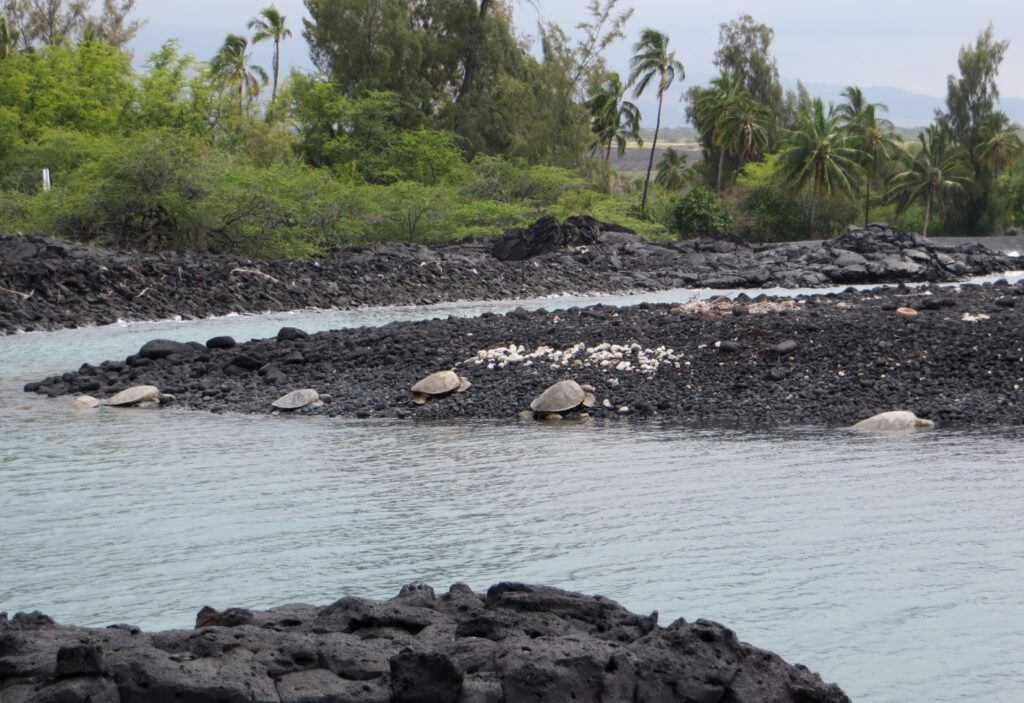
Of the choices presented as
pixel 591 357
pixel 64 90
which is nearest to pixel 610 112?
pixel 64 90

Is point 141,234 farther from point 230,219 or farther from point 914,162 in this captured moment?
point 914,162

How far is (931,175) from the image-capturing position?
205 feet

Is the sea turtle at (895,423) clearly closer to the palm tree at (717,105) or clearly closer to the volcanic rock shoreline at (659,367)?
the volcanic rock shoreline at (659,367)

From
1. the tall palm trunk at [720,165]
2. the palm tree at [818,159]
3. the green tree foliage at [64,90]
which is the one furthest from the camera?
the tall palm trunk at [720,165]

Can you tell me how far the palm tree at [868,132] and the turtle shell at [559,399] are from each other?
2153 inches

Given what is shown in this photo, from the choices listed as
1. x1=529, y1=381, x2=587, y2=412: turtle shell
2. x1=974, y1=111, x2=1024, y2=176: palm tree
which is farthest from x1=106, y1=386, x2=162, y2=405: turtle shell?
x1=974, y1=111, x2=1024, y2=176: palm tree

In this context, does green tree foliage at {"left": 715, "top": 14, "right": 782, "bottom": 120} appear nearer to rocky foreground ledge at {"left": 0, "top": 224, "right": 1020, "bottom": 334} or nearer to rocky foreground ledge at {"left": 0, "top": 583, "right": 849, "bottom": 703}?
rocky foreground ledge at {"left": 0, "top": 224, "right": 1020, "bottom": 334}

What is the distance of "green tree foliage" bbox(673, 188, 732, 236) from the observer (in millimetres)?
56125

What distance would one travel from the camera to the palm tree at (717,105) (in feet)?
219

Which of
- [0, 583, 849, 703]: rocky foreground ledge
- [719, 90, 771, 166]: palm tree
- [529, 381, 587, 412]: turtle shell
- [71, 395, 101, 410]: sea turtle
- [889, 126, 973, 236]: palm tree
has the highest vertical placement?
[719, 90, 771, 166]: palm tree

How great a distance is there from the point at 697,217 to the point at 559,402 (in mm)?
45292

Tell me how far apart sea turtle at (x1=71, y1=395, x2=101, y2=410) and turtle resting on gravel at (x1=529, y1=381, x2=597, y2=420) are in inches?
189

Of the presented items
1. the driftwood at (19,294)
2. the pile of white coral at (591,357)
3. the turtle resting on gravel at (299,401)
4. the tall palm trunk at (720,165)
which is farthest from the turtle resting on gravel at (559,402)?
the tall palm trunk at (720,165)

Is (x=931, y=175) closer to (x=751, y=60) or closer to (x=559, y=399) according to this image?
(x=751, y=60)
